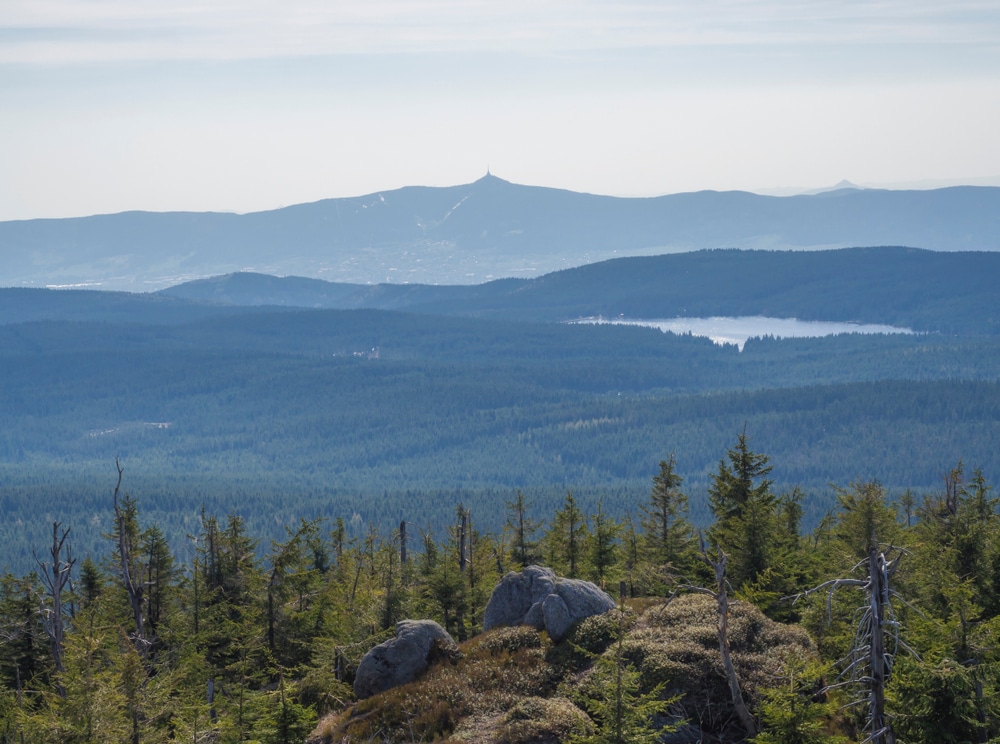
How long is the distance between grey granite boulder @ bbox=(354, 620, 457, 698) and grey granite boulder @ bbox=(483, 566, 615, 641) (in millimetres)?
2596

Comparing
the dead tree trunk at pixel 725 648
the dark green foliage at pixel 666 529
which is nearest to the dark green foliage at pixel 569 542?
the dark green foliage at pixel 666 529

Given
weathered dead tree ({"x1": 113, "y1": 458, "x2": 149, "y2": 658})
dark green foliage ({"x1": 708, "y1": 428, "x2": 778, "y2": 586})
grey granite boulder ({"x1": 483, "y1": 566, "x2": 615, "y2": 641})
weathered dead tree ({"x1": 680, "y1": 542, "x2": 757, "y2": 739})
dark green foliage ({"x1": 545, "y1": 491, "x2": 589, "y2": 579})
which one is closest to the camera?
weathered dead tree ({"x1": 680, "y1": 542, "x2": 757, "y2": 739})

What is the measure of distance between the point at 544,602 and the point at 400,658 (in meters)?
5.06

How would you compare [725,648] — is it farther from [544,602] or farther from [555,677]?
[544,602]

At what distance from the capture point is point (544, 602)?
3688 centimetres

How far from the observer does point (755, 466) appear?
4609 centimetres

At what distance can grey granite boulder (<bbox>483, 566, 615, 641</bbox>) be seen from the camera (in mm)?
36156

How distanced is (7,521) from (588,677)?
406ft

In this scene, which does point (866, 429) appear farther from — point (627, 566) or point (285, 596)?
point (285, 596)

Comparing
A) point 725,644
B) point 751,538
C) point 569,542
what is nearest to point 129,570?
point 569,542

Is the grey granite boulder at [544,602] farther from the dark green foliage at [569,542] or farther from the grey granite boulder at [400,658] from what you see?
the dark green foliage at [569,542]

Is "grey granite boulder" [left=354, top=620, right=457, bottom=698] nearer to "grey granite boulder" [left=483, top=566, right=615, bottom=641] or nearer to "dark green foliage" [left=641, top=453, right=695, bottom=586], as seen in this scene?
"grey granite boulder" [left=483, top=566, right=615, bottom=641]

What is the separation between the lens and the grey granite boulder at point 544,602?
119 feet

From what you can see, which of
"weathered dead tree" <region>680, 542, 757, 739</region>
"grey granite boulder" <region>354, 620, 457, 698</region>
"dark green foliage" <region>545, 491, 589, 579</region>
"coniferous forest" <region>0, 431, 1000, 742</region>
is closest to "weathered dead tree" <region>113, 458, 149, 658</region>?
"coniferous forest" <region>0, 431, 1000, 742</region>
